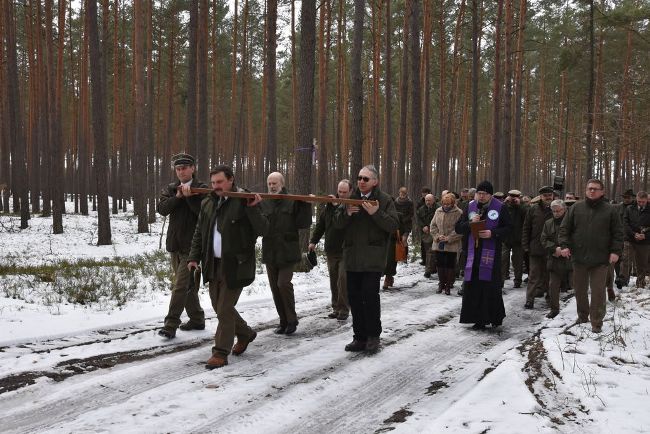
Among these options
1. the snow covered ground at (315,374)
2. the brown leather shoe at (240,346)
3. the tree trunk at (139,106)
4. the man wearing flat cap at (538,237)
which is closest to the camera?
the snow covered ground at (315,374)

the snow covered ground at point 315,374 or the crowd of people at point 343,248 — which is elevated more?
the crowd of people at point 343,248

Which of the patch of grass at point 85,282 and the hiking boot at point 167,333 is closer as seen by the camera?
the hiking boot at point 167,333

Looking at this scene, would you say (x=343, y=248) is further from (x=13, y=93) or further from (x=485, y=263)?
(x=13, y=93)

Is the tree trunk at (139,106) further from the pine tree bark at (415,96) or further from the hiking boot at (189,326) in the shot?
the hiking boot at (189,326)

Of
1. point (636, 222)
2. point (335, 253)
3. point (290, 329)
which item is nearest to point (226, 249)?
point (290, 329)

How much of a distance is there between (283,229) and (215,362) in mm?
2209

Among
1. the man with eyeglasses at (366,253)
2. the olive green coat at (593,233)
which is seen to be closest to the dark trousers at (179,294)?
the man with eyeglasses at (366,253)

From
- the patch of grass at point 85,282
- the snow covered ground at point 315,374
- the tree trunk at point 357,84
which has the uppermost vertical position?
the tree trunk at point 357,84

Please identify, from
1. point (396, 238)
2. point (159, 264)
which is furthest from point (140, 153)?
point (396, 238)

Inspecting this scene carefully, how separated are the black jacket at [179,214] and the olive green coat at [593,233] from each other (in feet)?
18.0

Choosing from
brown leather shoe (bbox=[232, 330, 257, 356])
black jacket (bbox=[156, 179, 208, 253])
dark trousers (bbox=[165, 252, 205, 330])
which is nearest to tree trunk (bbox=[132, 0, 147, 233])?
black jacket (bbox=[156, 179, 208, 253])

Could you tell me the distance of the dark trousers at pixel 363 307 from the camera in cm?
614

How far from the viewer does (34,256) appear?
14.4 meters

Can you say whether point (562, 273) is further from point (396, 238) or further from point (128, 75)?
point (128, 75)
